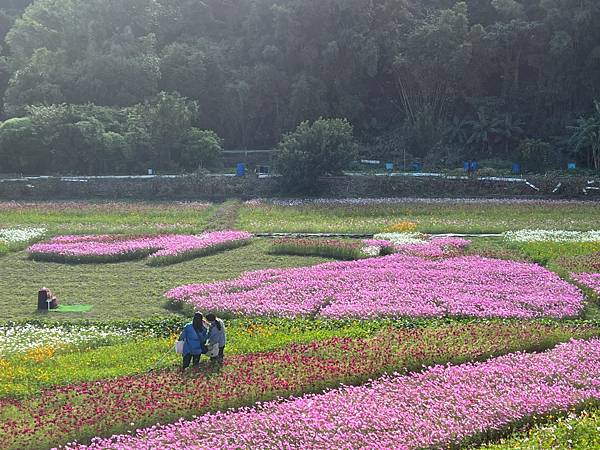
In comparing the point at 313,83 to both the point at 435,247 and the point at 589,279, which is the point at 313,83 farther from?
the point at 589,279

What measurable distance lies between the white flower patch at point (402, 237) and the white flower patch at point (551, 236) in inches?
135

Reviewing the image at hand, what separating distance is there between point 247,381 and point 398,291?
7.76 m

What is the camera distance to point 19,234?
3023cm

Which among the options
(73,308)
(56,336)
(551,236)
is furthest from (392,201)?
(56,336)

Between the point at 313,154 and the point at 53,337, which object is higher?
the point at 313,154

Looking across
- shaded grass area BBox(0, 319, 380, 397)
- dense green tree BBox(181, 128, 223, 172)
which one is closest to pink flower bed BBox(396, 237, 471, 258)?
shaded grass area BBox(0, 319, 380, 397)

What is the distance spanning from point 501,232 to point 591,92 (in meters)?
25.7

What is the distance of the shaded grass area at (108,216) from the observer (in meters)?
31.6

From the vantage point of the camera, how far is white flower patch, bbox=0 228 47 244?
29250 mm

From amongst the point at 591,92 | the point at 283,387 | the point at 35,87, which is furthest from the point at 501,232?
the point at 35,87

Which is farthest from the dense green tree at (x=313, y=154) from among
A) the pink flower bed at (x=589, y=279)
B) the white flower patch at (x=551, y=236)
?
the pink flower bed at (x=589, y=279)

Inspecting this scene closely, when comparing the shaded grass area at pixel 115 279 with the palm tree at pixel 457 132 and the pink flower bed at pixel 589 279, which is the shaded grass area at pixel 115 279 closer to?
the pink flower bed at pixel 589 279

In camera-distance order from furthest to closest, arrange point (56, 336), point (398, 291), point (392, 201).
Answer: point (392, 201) → point (398, 291) → point (56, 336)

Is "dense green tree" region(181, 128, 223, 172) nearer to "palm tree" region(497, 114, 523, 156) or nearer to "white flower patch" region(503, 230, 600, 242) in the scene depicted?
"palm tree" region(497, 114, 523, 156)
